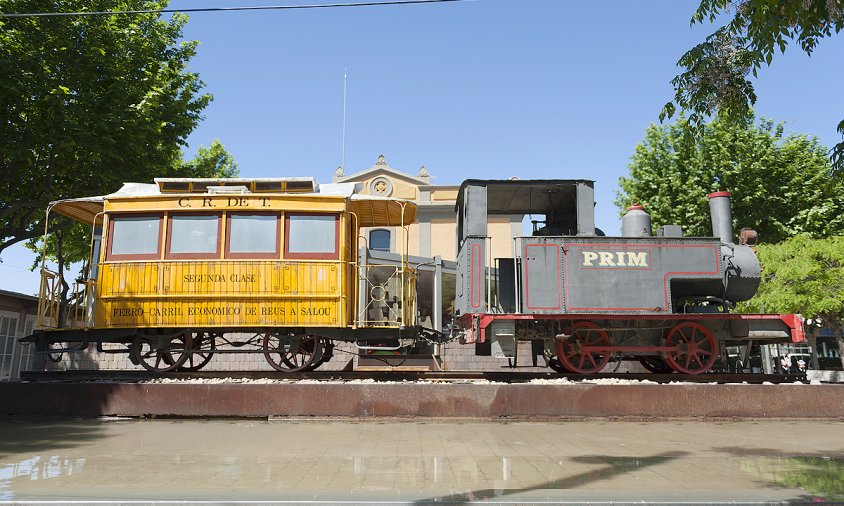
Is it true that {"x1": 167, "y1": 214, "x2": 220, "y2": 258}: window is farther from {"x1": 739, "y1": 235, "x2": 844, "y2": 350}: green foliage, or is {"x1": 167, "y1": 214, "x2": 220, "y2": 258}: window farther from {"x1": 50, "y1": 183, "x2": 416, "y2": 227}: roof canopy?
{"x1": 739, "y1": 235, "x2": 844, "y2": 350}: green foliage

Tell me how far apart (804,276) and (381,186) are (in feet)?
67.8

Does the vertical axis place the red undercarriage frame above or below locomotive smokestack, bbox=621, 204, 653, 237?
below

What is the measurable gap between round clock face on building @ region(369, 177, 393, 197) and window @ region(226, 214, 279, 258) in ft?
73.8

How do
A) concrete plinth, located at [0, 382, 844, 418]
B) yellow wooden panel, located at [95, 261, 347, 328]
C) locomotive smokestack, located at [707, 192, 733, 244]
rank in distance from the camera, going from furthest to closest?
locomotive smokestack, located at [707, 192, 733, 244], yellow wooden panel, located at [95, 261, 347, 328], concrete plinth, located at [0, 382, 844, 418]

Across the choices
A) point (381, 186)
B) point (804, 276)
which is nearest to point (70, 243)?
point (381, 186)

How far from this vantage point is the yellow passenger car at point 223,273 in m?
8.68

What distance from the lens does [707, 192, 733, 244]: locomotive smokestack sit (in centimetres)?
972

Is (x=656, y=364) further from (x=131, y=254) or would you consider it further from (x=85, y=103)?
(x=85, y=103)

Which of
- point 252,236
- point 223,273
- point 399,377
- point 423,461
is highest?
point 252,236

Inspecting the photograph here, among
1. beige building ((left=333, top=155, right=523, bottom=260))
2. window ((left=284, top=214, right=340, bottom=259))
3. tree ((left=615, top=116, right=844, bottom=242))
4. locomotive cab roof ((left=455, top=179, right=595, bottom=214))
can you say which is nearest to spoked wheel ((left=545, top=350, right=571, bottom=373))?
locomotive cab roof ((left=455, top=179, right=595, bottom=214))

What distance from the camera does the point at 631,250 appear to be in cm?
888

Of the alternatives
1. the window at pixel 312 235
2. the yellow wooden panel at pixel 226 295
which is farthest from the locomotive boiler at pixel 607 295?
the yellow wooden panel at pixel 226 295

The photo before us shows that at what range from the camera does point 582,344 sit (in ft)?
29.8

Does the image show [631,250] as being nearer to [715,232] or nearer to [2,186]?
[715,232]
